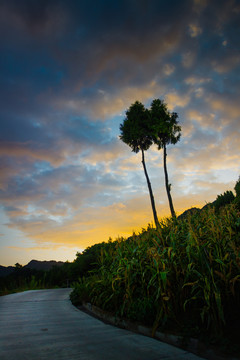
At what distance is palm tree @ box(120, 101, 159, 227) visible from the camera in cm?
2544

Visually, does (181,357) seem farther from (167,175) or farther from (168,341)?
(167,175)

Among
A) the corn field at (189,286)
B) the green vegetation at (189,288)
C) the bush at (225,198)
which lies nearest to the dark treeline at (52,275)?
the bush at (225,198)

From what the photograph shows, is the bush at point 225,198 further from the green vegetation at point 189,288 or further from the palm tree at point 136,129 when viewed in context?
the palm tree at point 136,129

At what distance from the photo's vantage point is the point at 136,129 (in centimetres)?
2550

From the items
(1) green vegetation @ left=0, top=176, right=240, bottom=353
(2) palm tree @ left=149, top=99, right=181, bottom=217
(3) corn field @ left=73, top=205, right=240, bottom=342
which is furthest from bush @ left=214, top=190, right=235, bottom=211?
(2) palm tree @ left=149, top=99, right=181, bottom=217

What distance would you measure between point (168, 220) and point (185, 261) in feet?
8.12

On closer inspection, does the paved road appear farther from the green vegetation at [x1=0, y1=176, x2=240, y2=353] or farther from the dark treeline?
the dark treeline

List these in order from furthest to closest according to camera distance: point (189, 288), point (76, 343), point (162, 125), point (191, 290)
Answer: point (162, 125) < point (189, 288) < point (191, 290) < point (76, 343)

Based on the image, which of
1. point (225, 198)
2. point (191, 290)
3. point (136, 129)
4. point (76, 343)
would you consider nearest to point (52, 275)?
point (225, 198)

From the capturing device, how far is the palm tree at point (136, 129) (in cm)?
2544

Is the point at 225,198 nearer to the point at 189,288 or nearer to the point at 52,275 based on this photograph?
the point at 189,288

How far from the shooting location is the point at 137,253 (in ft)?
16.9

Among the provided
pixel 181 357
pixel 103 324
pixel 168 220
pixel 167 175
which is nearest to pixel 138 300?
pixel 103 324

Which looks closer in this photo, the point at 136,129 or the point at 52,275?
the point at 52,275
